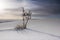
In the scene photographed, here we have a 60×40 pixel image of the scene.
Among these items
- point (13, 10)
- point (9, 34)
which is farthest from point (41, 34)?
point (13, 10)

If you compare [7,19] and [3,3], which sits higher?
[3,3]

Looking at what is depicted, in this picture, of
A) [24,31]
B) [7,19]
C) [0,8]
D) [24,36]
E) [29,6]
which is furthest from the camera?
[29,6]

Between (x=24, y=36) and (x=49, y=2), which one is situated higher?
(x=49, y=2)

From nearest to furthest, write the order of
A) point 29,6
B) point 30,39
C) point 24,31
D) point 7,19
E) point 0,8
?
point 30,39, point 24,31, point 7,19, point 0,8, point 29,6

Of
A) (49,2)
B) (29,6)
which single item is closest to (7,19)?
(29,6)

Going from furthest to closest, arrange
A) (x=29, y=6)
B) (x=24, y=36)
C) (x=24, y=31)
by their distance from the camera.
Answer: (x=29, y=6) → (x=24, y=31) → (x=24, y=36)

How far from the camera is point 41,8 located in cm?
447

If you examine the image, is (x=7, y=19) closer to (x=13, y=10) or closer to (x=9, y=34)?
(x=13, y=10)

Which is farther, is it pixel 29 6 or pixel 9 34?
pixel 29 6

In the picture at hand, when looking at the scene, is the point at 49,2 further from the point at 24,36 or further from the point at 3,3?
the point at 24,36

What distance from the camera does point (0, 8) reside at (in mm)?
4133

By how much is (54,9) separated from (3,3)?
4.92 ft

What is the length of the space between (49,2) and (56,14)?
1.64 ft

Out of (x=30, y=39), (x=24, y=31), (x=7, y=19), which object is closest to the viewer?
(x=30, y=39)
